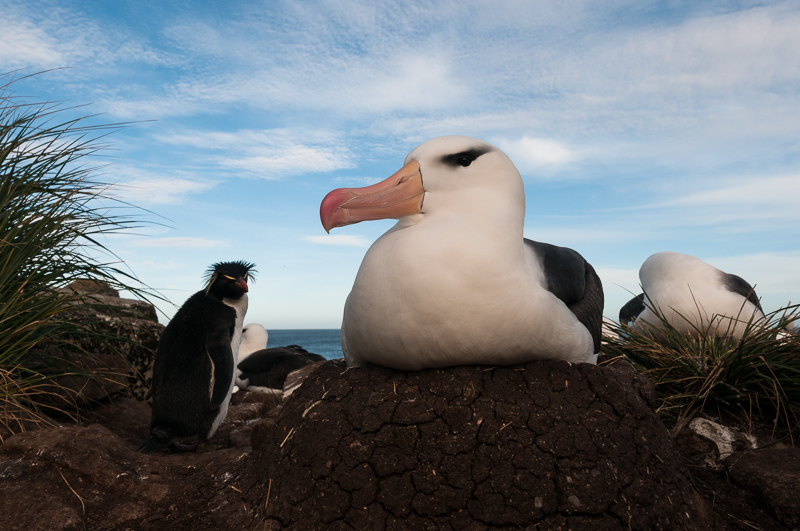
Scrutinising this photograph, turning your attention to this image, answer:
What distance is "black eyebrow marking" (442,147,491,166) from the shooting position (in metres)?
3.07

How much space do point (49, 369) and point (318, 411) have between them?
3264 millimetres

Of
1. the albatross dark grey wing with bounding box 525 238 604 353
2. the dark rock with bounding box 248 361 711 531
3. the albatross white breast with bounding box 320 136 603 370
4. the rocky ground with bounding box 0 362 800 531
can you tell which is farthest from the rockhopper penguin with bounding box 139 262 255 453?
the albatross dark grey wing with bounding box 525 238 604 353

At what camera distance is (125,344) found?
6.69 meters

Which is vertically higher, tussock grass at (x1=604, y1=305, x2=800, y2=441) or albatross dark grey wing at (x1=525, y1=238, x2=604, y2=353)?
albatross dark grey wing at (x1=525, y1=238, x2=604, y2=353)

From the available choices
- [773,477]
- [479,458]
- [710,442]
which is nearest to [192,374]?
[479,458]

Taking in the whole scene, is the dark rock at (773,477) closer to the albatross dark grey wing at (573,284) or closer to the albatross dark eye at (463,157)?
the albatross dark grey wing at (573,284)

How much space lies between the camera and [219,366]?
5973mm

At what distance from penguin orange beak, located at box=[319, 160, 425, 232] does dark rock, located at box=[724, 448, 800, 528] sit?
3003 millimetres

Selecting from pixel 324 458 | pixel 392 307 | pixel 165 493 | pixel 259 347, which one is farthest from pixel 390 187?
pixel 259 347

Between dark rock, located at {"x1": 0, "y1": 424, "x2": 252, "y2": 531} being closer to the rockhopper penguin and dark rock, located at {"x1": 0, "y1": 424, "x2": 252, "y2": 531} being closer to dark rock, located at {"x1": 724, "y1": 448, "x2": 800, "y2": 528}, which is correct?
the rockhopper penguin

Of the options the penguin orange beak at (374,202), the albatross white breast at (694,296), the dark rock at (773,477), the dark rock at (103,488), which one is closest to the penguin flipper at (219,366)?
the dark rock at (103,488)

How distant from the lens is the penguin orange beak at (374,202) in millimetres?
3008

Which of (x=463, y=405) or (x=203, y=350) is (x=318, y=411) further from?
(x=203, y=350)

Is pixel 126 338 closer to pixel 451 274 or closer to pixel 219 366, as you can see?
pixel 219 366
